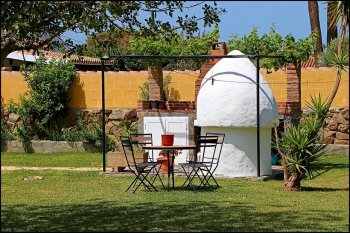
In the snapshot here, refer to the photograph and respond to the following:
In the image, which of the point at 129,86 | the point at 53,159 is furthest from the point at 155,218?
the point at 129,86

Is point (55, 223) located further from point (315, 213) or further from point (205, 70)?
point (205, 70)

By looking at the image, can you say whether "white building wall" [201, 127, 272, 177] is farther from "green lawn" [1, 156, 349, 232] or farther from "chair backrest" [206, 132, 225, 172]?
"green lawn" [1, 156, 349, 232]

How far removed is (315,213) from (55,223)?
3605mm

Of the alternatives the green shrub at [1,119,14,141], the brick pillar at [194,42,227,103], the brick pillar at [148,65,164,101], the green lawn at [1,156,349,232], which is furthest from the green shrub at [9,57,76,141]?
the green lawn at [1,156,349,232]

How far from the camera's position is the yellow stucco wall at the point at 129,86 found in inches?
904

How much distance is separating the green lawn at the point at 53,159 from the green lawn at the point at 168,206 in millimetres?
2535

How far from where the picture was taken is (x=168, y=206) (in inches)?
496

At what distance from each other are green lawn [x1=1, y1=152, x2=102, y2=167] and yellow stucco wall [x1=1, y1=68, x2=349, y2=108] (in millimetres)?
2291

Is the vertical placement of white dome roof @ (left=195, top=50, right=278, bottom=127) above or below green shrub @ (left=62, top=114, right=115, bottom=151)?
above

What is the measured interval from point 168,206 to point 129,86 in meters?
12.4

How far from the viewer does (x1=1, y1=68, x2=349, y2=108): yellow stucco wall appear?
75.3 feet

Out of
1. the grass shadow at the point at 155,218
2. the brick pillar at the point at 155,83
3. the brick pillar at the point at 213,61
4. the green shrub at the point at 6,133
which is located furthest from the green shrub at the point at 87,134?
the grass shadow at the point at 155,218

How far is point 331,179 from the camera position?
17703 mm

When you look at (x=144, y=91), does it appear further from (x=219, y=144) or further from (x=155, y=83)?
(x=219, y=144)
